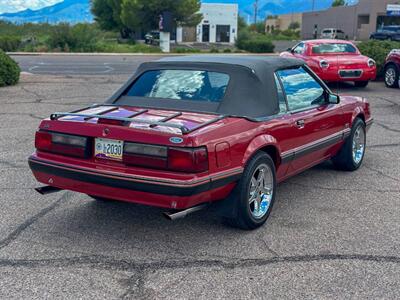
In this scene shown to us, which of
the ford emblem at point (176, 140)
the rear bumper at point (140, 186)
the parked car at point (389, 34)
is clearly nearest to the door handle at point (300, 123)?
the rear bumper at point (140, 186)

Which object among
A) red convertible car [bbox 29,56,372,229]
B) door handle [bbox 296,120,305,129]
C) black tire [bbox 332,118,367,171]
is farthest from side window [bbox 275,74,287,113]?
black tire [bbox 332,118,367,171]

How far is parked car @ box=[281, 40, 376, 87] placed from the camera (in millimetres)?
14211

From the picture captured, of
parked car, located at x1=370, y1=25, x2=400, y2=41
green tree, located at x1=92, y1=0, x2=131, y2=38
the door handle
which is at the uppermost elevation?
green tree, located at x1=92, y1=0, x2=131, y2=38

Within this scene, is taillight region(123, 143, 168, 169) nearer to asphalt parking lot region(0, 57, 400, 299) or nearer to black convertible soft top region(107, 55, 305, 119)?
asphalt parking lot region(0, 57, 400, 299)

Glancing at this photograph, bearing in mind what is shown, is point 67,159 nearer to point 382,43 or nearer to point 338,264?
point 338,264

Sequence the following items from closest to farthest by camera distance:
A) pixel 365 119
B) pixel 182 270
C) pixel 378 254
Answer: pixel 182 270
pixel 378 254
pixel 365 119

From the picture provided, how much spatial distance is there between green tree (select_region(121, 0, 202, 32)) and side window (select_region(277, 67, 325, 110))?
149ft

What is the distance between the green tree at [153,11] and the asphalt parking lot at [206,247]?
149 ft

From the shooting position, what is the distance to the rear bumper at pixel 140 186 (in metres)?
3.95

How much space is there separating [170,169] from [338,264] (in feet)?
4.93

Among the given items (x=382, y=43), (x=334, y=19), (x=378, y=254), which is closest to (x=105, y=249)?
(x=378, y=254)

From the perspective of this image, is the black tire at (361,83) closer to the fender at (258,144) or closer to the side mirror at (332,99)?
the side mirror at (332,99)

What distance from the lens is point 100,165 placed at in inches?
167

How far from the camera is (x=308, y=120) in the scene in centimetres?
546
